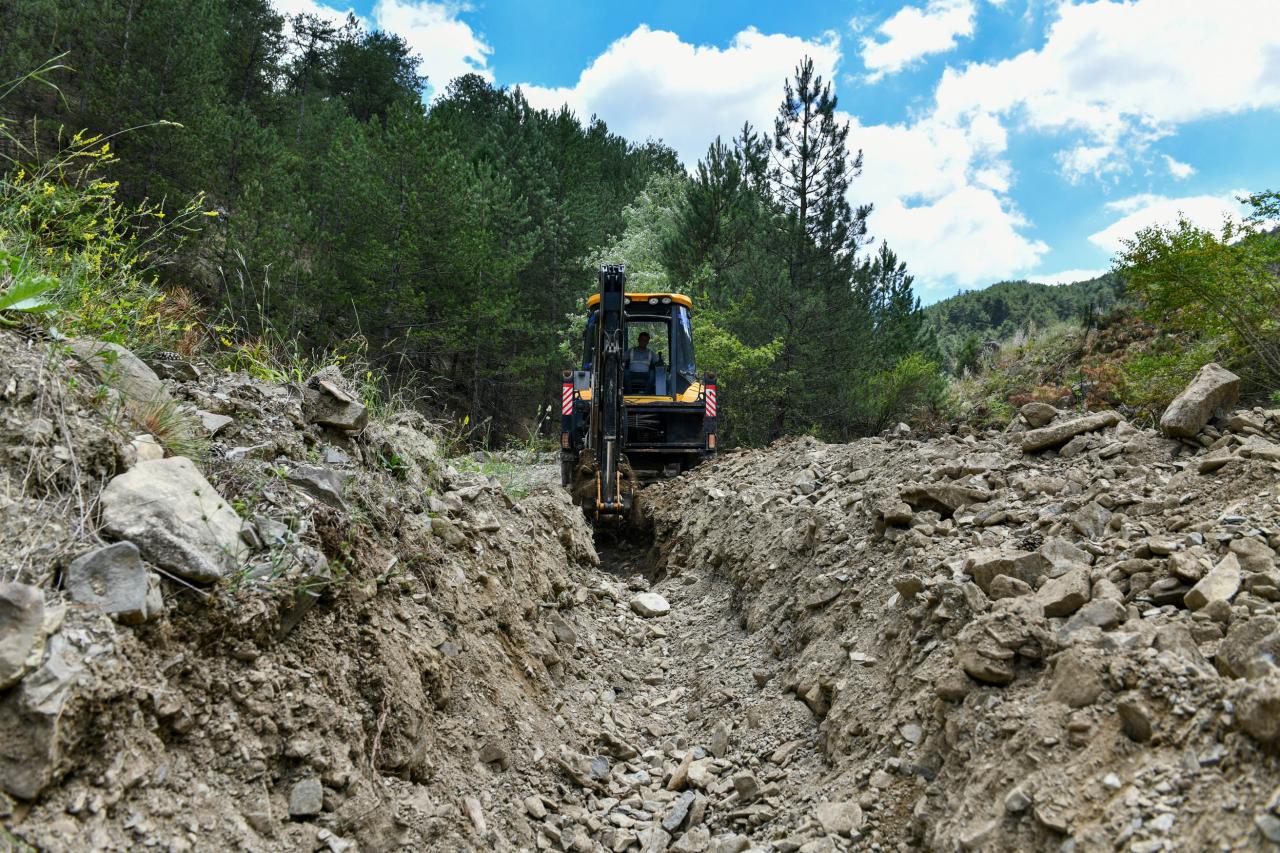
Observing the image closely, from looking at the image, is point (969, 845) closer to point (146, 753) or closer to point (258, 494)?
point (146, 753)

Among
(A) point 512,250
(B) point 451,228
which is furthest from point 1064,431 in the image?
(A) point 512,250

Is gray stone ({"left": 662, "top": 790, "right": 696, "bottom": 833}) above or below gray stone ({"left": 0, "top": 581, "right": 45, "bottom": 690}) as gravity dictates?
below

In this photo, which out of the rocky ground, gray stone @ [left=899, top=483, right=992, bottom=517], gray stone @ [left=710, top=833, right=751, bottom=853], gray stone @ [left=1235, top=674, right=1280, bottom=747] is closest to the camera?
gray stone @ [left=1235, top=674, right=1280, bottom=747]

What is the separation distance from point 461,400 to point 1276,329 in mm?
15738

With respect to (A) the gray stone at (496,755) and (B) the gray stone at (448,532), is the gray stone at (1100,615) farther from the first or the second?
(B) the gray stone at (448,532)

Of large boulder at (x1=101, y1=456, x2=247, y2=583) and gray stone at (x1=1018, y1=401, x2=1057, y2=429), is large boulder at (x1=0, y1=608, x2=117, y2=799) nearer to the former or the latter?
large boulder at (x1=101, y1=456, x2=247, y2=583)

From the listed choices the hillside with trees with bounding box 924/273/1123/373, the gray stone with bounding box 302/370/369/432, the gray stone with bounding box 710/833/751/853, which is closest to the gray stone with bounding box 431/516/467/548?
the gray stone with bounding box 302/370/369/432

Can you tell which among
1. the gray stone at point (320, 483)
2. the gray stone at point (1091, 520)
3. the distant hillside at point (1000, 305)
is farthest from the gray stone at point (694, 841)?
the distant hillside at point (1000, 305)

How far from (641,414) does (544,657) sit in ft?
18.8

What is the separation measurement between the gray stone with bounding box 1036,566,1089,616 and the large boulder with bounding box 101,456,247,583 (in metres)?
2.84

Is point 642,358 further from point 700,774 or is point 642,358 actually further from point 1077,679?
point 1077,679

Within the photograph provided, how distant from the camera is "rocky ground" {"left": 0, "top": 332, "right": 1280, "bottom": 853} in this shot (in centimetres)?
189

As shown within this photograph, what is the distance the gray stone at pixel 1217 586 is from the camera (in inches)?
96.1

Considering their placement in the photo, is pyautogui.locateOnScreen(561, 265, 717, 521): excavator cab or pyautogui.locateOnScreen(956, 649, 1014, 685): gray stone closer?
pyautogui.locateOnScreen(956, 649, 1014, 685): gray stone
